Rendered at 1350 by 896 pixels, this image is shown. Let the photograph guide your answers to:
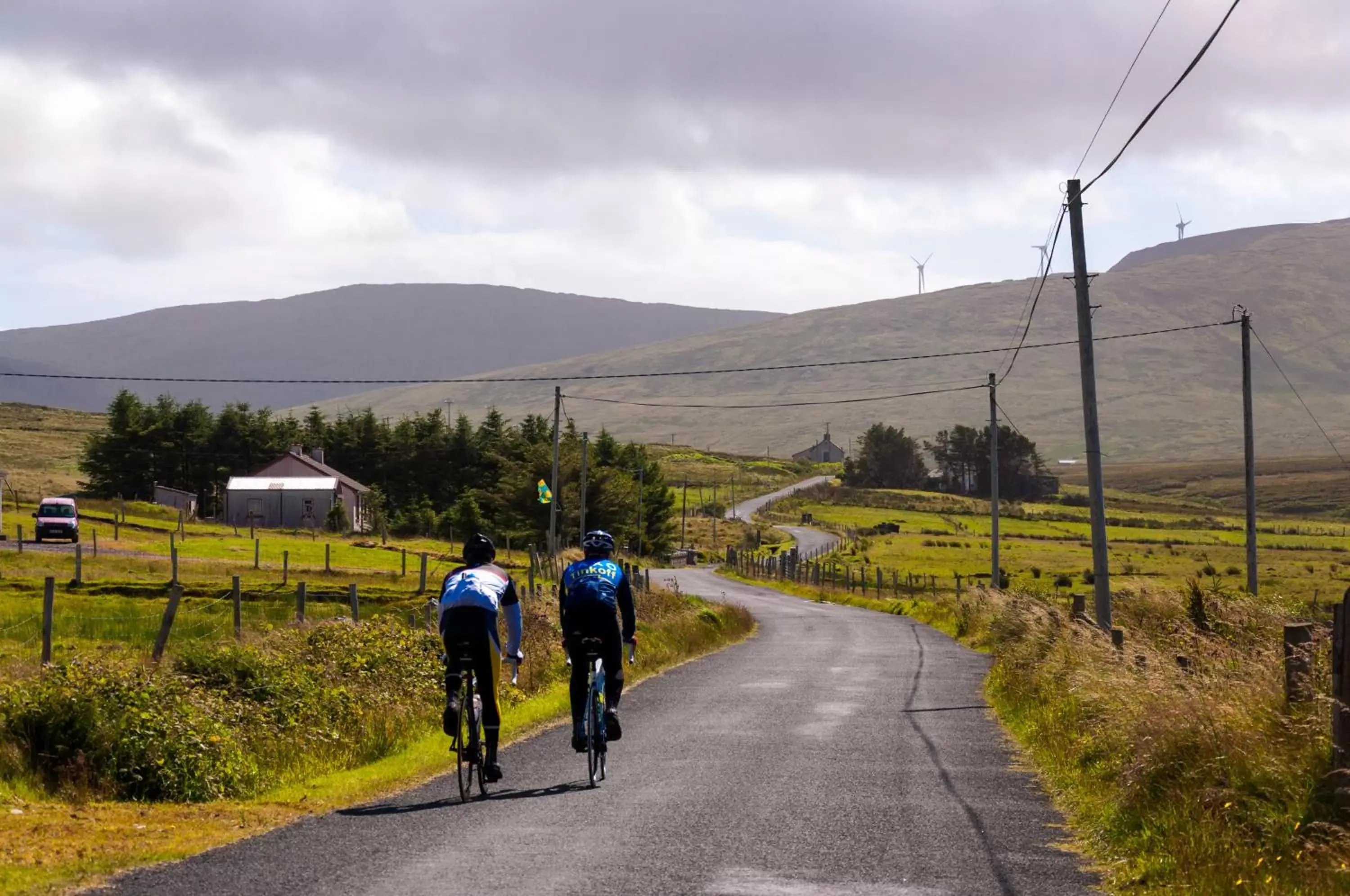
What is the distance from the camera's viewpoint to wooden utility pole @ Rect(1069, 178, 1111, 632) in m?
24.3

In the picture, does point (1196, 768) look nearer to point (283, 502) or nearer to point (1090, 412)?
point (1090, 412)

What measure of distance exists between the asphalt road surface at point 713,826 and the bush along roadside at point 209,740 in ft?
2.21

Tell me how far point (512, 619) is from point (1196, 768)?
5778 millimetres

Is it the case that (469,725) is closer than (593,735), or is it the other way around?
(469,725)

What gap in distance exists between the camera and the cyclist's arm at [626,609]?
13344mm

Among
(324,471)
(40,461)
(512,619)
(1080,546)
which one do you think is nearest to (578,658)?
(512,619)

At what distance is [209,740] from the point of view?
13.4 m

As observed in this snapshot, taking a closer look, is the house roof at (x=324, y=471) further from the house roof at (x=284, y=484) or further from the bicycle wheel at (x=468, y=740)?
the bicycle wheel at (x=468, y=740)

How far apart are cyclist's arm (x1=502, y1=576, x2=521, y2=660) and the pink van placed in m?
64.6

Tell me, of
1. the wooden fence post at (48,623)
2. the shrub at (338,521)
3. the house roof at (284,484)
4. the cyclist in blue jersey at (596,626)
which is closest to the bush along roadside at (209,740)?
the cyclist in blue jersey at (596,626)

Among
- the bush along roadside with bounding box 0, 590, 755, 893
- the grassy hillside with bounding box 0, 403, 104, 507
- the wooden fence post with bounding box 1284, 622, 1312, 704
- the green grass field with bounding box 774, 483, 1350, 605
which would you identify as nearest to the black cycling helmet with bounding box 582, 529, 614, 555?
the bush along roadside with bounding box 0, 590, 755, 893

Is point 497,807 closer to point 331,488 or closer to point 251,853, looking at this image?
point 251,853

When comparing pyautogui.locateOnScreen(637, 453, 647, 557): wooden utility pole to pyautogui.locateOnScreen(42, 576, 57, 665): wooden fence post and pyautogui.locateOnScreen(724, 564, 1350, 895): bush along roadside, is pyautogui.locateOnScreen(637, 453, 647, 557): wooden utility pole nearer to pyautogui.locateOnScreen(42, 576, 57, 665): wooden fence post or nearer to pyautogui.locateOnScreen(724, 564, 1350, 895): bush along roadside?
pyautogui.locateOnScreen(42, 576, 57, 665): wooden fence post

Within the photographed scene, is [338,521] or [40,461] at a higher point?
[40,461]
